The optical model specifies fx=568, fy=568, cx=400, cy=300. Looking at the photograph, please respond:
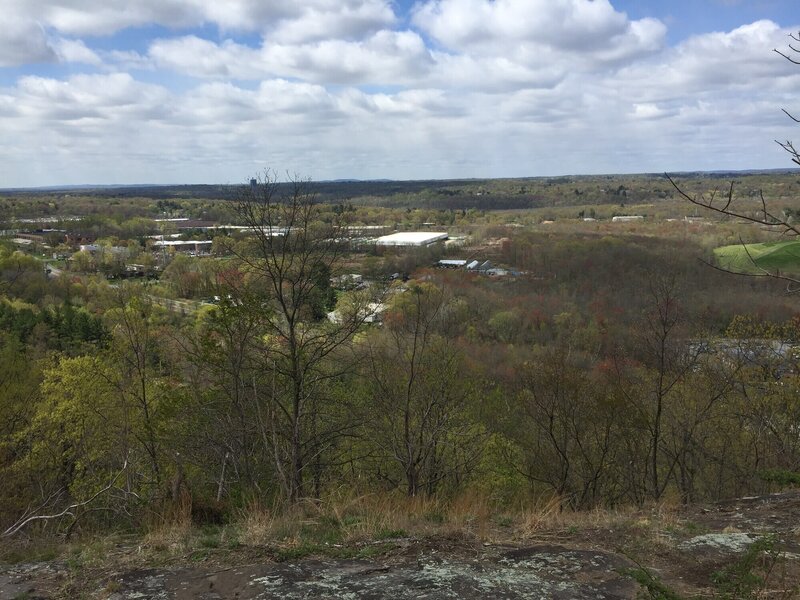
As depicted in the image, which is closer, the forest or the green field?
the green field

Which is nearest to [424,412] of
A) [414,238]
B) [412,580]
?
[412,580]

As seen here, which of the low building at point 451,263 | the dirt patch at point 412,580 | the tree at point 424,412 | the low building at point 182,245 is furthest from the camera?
the low building at point 182,245

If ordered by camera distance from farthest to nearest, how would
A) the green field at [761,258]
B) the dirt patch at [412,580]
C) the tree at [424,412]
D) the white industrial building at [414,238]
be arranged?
the white industrial building at [414,238], the tree at [424,412], the dirt patch at [412,580], the green field at [761,258]

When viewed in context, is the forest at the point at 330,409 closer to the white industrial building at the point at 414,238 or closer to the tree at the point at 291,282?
the tree at the point at 291,282

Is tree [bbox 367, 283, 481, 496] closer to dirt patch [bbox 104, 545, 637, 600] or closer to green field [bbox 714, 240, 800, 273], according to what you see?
green field [bbox 714, 240, 800, 273]

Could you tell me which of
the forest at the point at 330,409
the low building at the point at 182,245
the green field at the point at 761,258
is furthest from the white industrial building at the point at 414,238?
the green field at the point at 761,258

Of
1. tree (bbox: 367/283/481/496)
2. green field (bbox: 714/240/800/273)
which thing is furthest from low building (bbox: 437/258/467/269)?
tree (bbox: 367/283/481/496)
